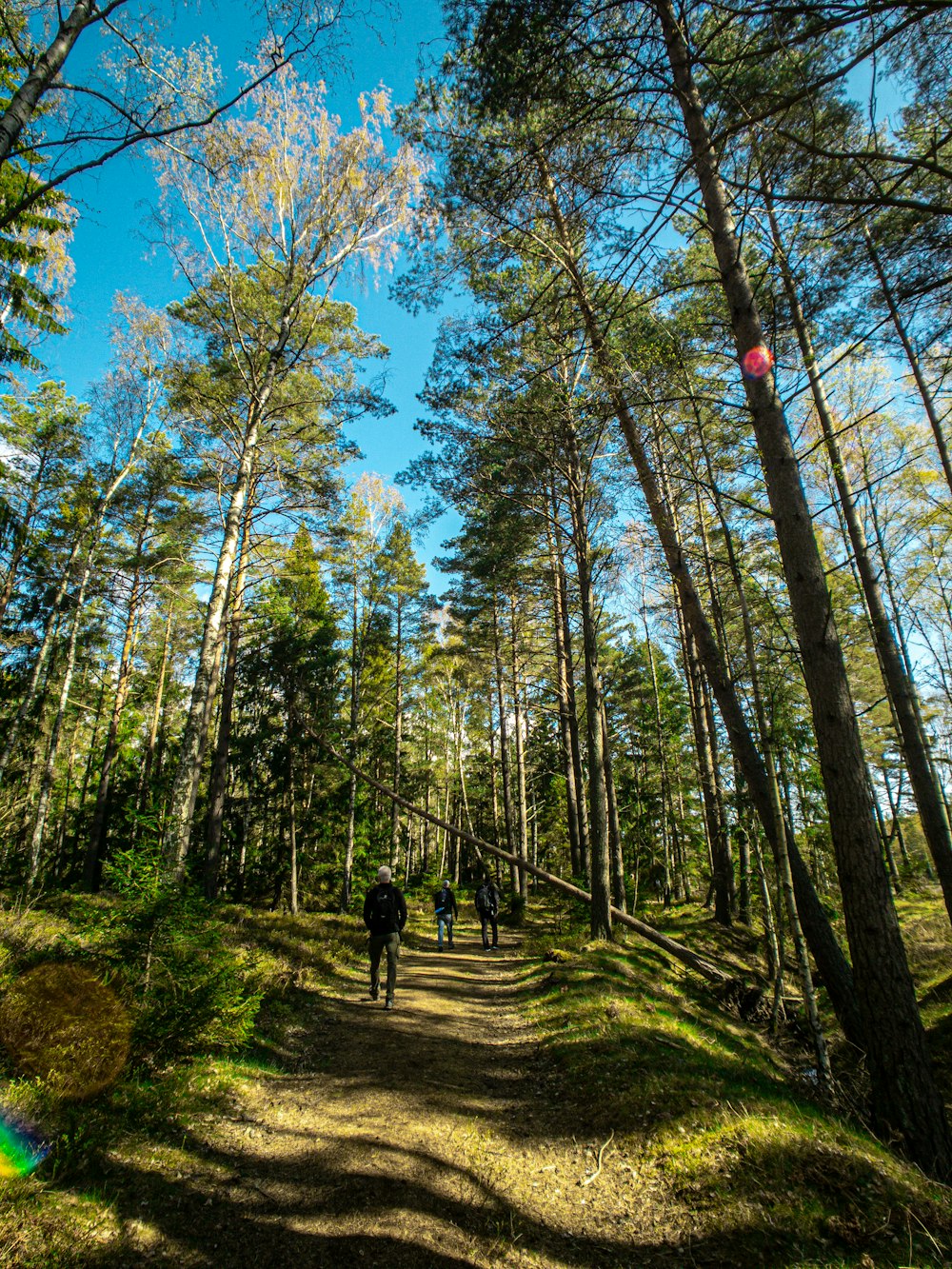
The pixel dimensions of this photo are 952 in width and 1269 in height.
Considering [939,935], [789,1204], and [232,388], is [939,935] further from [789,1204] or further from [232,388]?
[232,388]

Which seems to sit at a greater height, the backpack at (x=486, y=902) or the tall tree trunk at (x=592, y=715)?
the tall tree trunk at (x=592, y=715)

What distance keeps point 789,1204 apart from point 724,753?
39.0 feet

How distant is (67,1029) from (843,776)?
6.29 m

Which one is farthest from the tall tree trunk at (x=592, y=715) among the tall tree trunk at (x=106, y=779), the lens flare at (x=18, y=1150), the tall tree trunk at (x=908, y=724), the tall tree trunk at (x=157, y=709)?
the tall tree trunk at (x=157, y=709)

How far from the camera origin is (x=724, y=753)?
1377 cm

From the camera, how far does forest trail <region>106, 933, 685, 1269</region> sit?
284cm

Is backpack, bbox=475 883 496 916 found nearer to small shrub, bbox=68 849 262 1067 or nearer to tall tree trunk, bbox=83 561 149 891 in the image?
small shrub, bbox=68 849 262 1067

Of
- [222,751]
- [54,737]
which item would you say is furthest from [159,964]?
[54,737]

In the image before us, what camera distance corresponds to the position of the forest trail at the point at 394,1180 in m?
2.84

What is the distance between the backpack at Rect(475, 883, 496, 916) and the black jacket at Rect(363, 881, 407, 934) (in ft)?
18.7

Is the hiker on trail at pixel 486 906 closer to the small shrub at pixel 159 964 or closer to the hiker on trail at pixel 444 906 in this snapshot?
the hiker on trail at pixel 444 906

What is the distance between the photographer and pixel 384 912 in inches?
283

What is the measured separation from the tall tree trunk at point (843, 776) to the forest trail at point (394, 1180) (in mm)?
2210

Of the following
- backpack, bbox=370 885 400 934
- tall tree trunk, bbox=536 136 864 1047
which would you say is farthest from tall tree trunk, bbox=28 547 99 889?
tall tree trunk, bbox=536 136 864 1047
